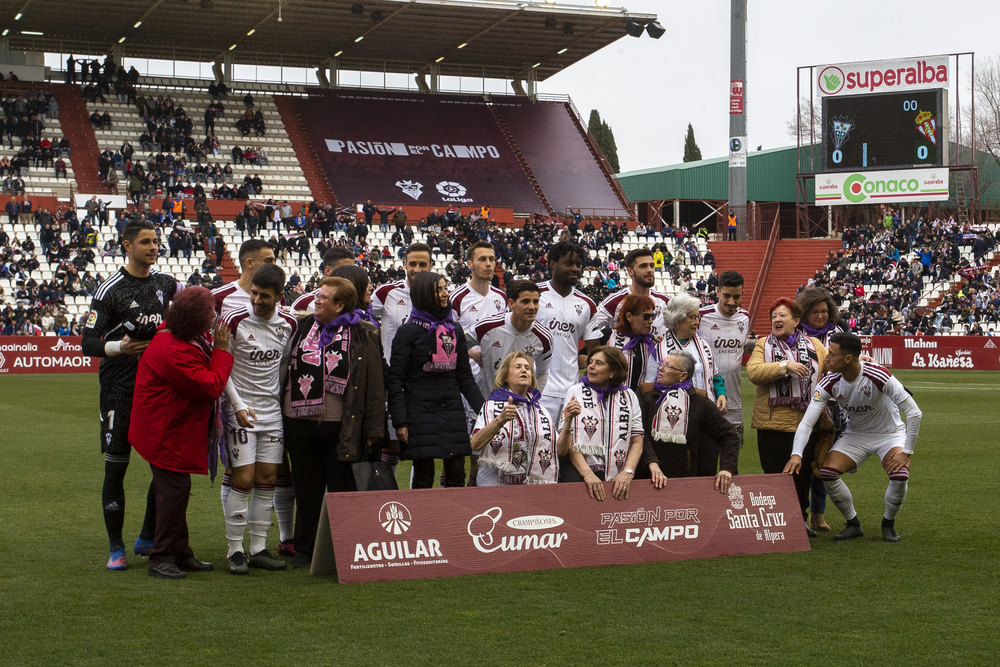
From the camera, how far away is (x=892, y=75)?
42406mm

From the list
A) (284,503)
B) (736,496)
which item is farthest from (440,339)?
(736,496)

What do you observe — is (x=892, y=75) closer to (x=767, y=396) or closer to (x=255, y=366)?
(x=767, y=396)

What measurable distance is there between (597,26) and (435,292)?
140ft

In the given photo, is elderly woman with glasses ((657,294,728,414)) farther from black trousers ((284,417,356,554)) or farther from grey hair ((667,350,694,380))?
black trousers ((284,417,356,554))

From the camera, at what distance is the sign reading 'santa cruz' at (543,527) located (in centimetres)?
668

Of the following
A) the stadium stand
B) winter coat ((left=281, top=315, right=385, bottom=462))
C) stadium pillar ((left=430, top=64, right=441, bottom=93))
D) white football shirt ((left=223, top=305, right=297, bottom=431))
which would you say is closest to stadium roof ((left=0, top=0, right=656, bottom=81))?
stadium pillar ((left=430, top=64, right=441, bottom=93))

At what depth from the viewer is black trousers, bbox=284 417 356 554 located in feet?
23.7

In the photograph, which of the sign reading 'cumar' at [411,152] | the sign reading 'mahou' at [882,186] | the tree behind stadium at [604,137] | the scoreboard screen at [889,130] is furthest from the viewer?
the tree behind stadium at [604,137]

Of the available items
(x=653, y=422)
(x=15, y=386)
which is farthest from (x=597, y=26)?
(x=653, y=422)

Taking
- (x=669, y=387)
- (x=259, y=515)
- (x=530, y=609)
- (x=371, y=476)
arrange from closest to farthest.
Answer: (x=530, y=609) → (x=371, y=476) → (x=259, y=515) → (x=669, y=387)

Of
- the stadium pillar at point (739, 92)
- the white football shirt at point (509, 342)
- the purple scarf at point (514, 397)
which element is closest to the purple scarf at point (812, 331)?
the white football shirt at point (509, 342)

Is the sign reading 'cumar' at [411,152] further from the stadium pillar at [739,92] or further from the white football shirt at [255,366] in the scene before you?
the white football shirt at [255,366]

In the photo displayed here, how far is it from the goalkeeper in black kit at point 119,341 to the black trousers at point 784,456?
4486 mm

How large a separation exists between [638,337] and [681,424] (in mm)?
727
